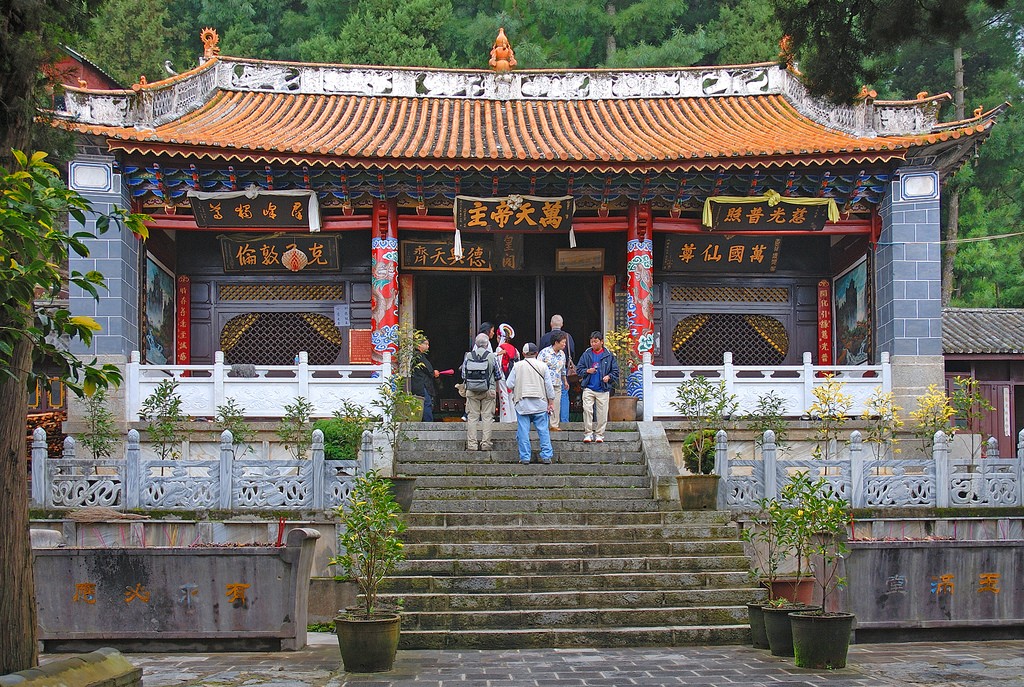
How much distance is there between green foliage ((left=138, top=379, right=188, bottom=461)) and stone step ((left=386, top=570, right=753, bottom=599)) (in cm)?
430

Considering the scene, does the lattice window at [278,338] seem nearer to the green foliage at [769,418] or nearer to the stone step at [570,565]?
the green foliage at [769,418]

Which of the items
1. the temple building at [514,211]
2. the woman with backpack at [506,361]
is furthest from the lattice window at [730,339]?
the woman with backpack at [506,361]

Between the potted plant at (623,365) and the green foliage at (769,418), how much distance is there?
133 centimetres

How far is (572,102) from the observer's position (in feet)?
59.4

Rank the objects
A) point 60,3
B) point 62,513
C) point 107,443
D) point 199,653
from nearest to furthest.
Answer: point 60,3 < point 199,653 < point 62,513 < point 107,443

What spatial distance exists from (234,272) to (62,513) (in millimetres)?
6132

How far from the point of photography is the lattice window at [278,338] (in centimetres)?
1606

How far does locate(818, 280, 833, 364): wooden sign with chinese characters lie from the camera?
16453mm

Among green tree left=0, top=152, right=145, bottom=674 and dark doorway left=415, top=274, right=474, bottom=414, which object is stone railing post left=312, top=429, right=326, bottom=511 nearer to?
green tree left=0, top=152, right=145, bottom=674

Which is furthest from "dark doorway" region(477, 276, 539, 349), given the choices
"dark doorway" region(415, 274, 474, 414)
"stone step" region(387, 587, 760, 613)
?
"stone step" region(387, 587, 760, 613)

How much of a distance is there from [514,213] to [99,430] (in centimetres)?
582

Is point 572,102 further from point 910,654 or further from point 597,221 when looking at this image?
point 910,654

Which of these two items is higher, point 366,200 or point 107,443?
point 366,200

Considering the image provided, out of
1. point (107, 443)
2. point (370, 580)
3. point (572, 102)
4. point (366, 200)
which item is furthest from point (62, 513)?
point (572, 102)
